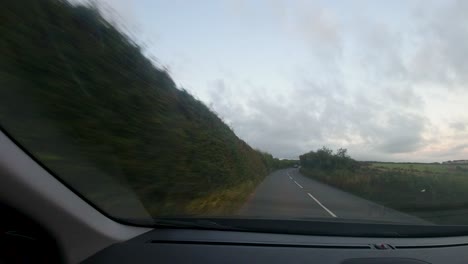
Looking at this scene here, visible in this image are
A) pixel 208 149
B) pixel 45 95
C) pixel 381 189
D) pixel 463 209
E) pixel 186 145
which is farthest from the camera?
pixel 381 189

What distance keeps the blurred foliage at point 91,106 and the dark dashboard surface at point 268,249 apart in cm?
57

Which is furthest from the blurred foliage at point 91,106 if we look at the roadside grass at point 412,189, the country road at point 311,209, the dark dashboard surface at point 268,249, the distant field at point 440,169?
the distant field at point 440,169

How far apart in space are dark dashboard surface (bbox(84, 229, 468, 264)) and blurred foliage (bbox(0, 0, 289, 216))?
0.57 m

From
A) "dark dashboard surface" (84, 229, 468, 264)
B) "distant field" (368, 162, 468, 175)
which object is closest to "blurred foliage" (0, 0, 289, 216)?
"dark dashboard surface" (84, 229, 468, 264)

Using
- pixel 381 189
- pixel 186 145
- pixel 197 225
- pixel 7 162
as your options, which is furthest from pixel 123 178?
pixel 381 189

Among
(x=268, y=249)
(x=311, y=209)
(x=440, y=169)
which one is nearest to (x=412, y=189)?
(x=311, y=209)

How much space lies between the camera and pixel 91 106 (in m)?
4.21

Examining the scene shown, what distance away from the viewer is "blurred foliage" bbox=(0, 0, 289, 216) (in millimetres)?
3004

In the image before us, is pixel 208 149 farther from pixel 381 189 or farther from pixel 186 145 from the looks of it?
pixel 381 189

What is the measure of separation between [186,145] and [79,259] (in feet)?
16.8

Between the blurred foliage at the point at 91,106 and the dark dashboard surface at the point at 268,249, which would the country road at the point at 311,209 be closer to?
the dark dashboard surface at the point at 268,249

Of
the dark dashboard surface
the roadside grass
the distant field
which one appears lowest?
the dark dashboard surface

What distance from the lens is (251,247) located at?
3.51m

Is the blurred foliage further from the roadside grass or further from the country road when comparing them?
the roadside grass
